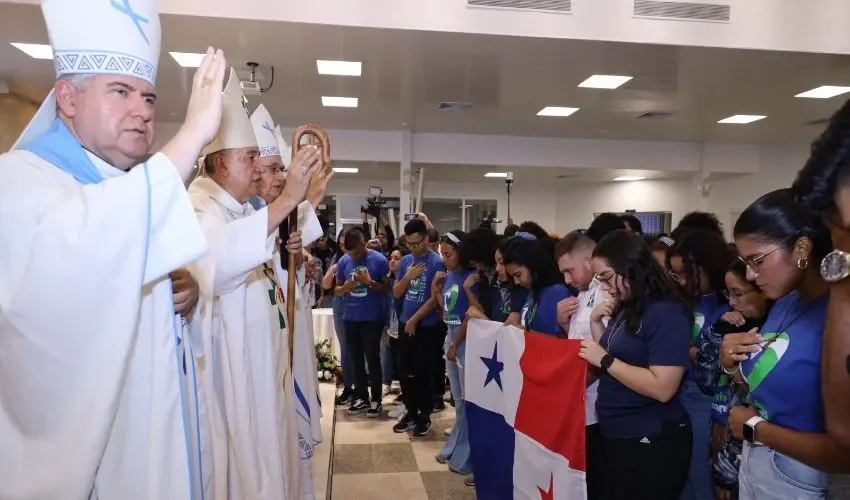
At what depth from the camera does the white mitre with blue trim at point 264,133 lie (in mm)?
2578

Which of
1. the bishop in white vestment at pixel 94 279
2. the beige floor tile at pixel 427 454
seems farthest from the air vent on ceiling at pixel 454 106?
the bishop in white vestment at pixel 94 279

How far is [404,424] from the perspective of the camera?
4.38m

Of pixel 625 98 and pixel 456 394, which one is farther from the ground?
pixel 625 98

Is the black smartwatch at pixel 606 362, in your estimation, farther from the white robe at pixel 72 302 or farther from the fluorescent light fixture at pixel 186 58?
the fluorescent light fixture at pixel 186 58

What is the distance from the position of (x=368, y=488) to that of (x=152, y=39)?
288cm

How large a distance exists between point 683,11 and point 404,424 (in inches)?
167

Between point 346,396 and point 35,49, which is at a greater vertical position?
point 35,49

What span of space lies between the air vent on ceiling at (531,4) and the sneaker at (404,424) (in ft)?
11.3

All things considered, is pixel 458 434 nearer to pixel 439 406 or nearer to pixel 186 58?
pixel 439 406

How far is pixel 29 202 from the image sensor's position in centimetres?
95

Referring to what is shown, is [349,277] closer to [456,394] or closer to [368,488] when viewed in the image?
[456,394]

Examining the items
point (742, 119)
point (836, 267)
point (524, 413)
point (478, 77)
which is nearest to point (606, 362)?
point (524, 413)

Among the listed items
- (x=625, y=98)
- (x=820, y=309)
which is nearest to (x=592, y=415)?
(x=820, y=309)

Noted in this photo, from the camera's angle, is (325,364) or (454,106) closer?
(325,364)
